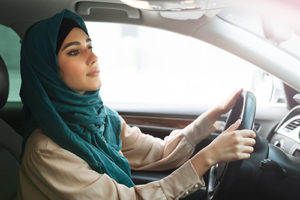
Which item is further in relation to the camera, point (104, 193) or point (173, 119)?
point (173, 119)

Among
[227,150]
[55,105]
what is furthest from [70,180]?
[227,150]

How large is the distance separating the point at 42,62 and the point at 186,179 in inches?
24.1

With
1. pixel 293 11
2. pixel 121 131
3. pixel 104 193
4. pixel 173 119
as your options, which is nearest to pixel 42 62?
pixel 104 193

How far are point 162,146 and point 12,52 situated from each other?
88 cm

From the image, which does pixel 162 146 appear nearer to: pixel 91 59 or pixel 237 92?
pixel 237 92

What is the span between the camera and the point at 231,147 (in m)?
1.24

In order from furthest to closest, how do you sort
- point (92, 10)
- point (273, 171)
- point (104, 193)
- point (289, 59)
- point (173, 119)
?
1. point (173, 119)
2. point (92, 10)
3. point (289, 59)
4. point (273, 171)
5. point (104, 193)

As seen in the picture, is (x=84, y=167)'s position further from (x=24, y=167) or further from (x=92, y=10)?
(x=92, y=10)

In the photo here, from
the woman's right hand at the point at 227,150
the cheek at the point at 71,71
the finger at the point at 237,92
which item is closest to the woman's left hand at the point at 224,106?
the finger at the point at 237,92

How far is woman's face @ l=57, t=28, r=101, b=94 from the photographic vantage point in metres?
1.31

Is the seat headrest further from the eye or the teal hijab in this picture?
the eye

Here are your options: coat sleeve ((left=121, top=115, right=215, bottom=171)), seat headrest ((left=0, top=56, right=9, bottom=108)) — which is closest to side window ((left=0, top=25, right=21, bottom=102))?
seat headrest ((left=0, top=56, right=9, bottom=108))

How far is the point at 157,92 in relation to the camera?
5547 millimetres

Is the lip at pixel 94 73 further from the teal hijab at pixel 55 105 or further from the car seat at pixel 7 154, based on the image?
the car seat at pixel 7 154
